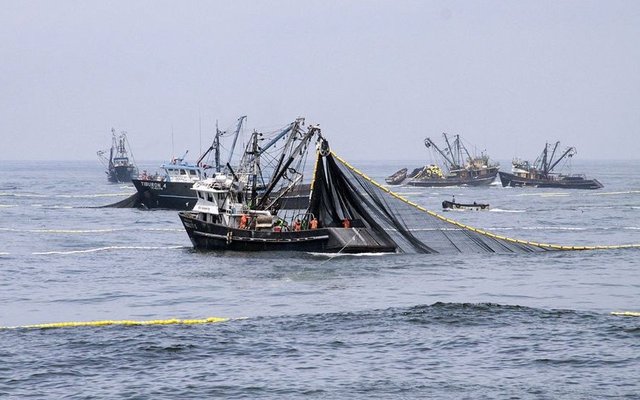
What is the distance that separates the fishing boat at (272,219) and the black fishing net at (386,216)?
0.28ft

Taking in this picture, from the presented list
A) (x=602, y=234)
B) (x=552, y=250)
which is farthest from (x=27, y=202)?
(x=552, y=250)

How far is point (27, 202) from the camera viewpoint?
131250 mm

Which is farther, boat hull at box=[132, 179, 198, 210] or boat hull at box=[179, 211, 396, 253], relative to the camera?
boat hull at box=[132, 179, 198, 210]

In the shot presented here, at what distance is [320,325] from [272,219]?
84.0 feet

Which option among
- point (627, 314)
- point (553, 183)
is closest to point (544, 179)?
point (553, 183)

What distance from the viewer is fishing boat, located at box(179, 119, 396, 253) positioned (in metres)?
60.4

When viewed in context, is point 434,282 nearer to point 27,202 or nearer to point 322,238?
point 322,238

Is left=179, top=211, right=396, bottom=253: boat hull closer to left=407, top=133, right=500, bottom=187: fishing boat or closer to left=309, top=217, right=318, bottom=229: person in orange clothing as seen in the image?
left=309, top=217, right=318, bottom=229: person in orange clothing

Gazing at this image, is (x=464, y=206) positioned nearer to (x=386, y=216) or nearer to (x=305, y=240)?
(x=386, y=216)

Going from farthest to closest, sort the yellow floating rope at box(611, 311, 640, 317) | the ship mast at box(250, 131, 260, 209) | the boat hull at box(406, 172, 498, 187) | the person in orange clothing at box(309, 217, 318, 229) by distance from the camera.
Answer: the boat hull at box(406, 172, 498, 187), the ship mast at box(250, 131, 260, 209), the person in orange clothing at box(309, 217, 318, 229), the yellow floating rope at box(611, 311, 640, 317)

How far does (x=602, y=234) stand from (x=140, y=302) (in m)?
45.3

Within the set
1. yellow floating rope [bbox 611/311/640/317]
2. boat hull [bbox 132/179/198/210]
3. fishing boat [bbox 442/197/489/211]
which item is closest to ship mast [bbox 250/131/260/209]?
yellow floating rope [bbox 611/311/640/317]

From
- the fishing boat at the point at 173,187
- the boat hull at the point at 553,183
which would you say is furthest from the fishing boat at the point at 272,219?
the boat hull at the point at 553,183

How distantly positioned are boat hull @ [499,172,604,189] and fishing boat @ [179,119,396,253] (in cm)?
10513
